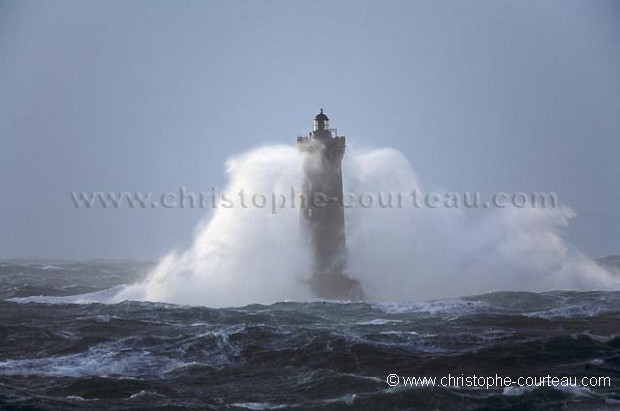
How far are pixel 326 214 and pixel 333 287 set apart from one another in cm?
393

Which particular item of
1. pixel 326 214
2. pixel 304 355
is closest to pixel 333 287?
pixel 326 214

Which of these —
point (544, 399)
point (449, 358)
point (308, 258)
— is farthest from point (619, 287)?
point (544, 399)

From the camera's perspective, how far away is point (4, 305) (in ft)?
117

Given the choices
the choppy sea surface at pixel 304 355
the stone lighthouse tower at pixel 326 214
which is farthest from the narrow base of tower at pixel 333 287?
the choppy sea surface at pixel 304 355

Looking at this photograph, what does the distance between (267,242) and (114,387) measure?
23800 millimetres

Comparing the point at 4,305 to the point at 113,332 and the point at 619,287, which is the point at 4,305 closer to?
the point at 113,332

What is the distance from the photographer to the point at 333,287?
39656mm

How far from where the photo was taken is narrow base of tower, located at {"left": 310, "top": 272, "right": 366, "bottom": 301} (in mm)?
39500

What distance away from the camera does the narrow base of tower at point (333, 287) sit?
39500 millimetres

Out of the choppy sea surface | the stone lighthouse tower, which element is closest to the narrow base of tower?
the stone lighthouse tower

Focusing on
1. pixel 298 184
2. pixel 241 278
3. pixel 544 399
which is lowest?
pixel 544 399

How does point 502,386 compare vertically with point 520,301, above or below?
below

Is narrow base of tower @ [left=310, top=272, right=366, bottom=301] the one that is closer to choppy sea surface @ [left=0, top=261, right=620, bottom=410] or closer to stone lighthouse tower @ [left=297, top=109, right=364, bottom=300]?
stone lighthouse tower @ [left=297, top=109, right=364, bottom=300]

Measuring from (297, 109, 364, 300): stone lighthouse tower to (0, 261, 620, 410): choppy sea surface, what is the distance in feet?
19.1
